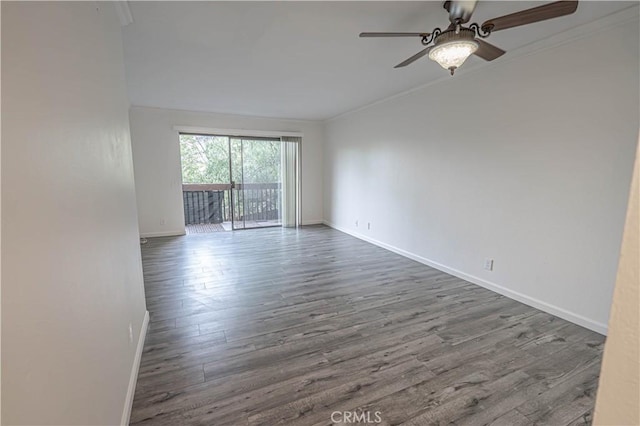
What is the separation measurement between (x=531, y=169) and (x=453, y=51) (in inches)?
61.0

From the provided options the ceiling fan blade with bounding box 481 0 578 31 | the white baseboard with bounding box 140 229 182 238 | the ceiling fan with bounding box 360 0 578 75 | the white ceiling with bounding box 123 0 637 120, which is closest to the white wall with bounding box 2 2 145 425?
the white ceiling with bounding box 123 0 637 120

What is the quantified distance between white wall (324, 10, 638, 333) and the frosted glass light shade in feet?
4.04

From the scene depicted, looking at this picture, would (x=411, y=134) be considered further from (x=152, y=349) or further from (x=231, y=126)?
(x=152, y=349)

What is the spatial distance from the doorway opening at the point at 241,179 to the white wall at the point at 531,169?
2822 millimetres

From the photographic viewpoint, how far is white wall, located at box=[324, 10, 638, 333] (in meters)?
2.22

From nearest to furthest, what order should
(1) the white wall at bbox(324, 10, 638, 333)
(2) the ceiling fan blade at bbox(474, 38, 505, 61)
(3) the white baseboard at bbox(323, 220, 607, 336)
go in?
(2) the ceiling fan blade at bbox(474, 38, 505, 61)
(1) the white wall at bbox(324, 10, 638, 333)
(3) the white baseboard at bbox(323, 220, 607, 336)

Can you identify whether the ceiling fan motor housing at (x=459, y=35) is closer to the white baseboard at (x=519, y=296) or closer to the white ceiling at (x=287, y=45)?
the white ceiling at (x=287, y=45)

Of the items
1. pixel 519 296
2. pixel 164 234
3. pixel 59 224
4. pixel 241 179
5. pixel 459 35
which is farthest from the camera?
pixel 241 179

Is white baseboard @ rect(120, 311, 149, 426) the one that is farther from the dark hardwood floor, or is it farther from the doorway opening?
the doorway opening

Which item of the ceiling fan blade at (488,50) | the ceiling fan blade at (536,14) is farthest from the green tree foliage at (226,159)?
the ceiling fan blade at (536,14)

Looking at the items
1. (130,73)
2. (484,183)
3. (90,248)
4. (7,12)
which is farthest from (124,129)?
(484,183)

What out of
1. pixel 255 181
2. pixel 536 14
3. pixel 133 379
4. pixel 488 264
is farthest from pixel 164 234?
pixel 536 14

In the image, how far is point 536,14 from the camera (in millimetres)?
1640

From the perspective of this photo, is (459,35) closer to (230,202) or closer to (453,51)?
(453,51)
